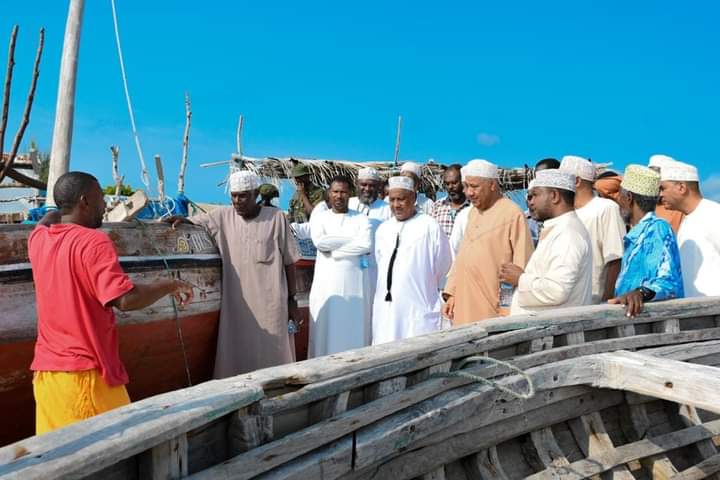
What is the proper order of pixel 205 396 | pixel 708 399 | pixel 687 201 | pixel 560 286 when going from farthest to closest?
pixel 687 201 → pixel 560 286 → pixel 708 399 → pixel 205 396

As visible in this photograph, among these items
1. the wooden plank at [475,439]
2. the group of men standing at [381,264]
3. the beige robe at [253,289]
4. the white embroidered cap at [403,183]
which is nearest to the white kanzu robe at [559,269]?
the group of men standing at [381,264]

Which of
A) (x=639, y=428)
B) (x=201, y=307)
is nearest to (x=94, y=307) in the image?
(x=201, y=307)

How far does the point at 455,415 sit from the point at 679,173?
226 cm

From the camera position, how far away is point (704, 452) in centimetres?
360

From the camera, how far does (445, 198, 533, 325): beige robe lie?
13.9 feet

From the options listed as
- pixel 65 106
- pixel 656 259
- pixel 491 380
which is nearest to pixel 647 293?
pixel 656 259

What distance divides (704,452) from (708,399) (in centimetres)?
97

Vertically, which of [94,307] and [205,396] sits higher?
[94,307]

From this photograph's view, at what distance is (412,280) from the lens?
4.98 meters

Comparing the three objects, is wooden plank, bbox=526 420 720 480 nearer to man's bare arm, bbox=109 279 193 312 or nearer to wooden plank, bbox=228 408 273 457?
wooden plank, bbox=228 408 273 457

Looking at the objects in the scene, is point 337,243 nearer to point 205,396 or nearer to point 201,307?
point 201,307

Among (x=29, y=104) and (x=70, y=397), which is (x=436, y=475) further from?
(x=29, y=104)

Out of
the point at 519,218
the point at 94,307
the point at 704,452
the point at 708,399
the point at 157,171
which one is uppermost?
the point at 157,171

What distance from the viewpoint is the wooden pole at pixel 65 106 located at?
6.20 meters
